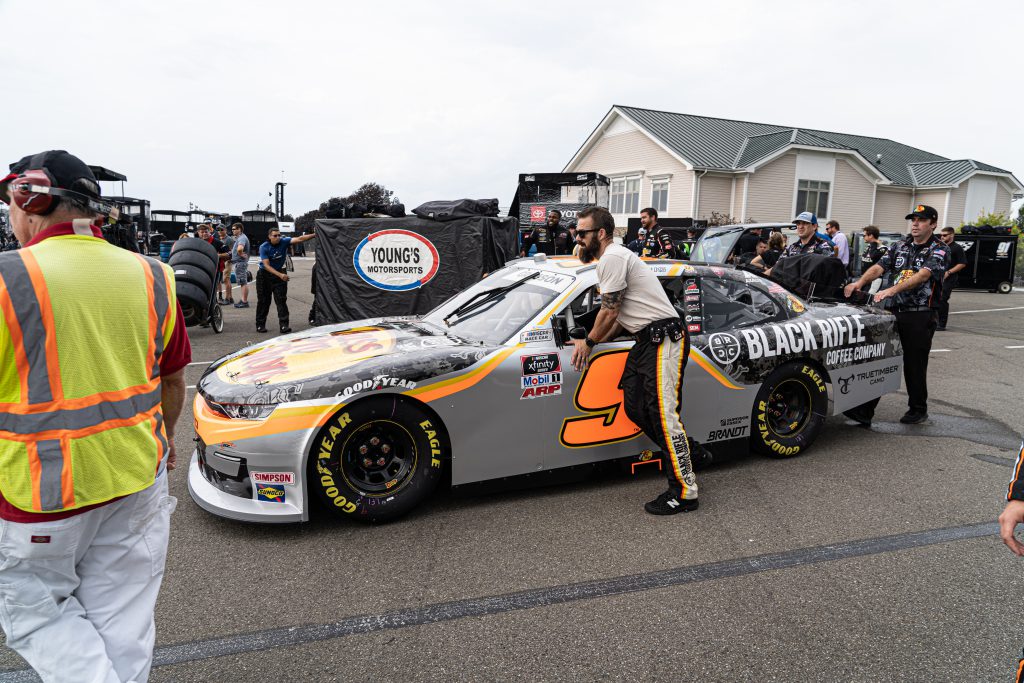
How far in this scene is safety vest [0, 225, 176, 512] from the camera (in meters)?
1.76

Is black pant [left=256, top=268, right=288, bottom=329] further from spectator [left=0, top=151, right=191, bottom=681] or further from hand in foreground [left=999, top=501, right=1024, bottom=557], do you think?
hand in foreground [left=999, top=501, right=1024, bottom=557]

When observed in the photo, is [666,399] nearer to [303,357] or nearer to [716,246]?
[303,357]

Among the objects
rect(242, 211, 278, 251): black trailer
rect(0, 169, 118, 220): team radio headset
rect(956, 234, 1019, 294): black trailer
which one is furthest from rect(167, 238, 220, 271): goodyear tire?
rect(242, 211, 278, 251): black trailer

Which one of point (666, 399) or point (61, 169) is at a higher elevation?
point (61, 169)

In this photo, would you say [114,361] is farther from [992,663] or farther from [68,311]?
[992,663]

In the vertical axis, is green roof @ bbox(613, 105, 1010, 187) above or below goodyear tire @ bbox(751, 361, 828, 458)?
above

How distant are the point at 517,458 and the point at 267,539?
145cm

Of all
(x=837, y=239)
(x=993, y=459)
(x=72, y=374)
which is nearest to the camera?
(x=72, y=374)

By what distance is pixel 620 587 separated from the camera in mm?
3217

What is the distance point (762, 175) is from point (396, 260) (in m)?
21.6

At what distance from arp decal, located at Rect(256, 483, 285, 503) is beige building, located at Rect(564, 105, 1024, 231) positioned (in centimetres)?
2586

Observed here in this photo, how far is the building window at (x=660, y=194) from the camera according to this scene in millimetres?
28750

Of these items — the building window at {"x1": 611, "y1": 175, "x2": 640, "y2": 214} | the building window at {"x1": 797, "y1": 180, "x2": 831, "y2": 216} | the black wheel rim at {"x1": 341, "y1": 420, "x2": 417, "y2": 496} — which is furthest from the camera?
the building window at {"x1": 611, "y1": 175, "x2": 640, "y2": 214}

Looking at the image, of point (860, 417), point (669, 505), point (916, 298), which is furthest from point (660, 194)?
point (669, 505)
